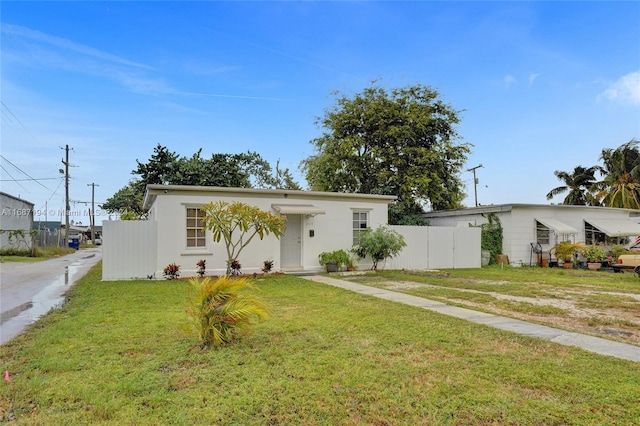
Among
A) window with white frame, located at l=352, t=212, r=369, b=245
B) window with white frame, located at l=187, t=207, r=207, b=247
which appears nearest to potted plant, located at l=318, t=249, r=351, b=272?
window with white frame, located at l=352, t=212, r=369, b=245

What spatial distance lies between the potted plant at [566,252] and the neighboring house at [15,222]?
101 feet

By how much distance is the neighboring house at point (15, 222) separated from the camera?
2522cm

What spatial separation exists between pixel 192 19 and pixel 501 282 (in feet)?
43.0

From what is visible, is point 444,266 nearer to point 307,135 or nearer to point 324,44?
point 324,44

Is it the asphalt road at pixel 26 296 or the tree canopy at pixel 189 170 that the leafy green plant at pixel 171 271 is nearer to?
the asphalt road at pixel 26 296

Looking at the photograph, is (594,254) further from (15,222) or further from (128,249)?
(15,222)

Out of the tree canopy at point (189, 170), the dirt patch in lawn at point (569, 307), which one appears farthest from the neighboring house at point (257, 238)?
the tree canopy at point (189, 170)

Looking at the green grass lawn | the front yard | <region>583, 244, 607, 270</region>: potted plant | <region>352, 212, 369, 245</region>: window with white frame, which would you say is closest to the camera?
the green grass lawn

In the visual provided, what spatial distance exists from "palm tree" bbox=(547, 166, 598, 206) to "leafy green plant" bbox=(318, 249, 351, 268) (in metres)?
30.9

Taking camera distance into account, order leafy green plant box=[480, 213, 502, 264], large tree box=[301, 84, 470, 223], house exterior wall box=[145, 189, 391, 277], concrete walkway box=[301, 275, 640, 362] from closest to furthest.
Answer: concrete walkway box=[301, 275, 640, 362] < house exterior wall box=[145, 189, 391, 277] < leafy green plant box=[480, 213, 502, 264] < large tree box=[301, 84, 470, 223]

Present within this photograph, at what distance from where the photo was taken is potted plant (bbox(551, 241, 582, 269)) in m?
18.3

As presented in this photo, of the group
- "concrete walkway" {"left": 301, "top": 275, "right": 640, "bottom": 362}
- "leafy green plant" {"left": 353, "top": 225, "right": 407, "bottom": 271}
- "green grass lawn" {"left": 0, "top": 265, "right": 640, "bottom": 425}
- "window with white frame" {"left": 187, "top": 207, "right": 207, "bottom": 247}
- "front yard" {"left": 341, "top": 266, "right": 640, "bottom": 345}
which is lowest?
"front yard" {"left": 341, "top": 266, "right": 640, "bottom": 345}

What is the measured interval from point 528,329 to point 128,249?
1181cm

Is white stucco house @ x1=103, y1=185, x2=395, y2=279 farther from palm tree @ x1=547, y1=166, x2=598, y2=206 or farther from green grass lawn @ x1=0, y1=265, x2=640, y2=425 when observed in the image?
palm tree @ x1=547, y1=166, x2=598, y2=206
